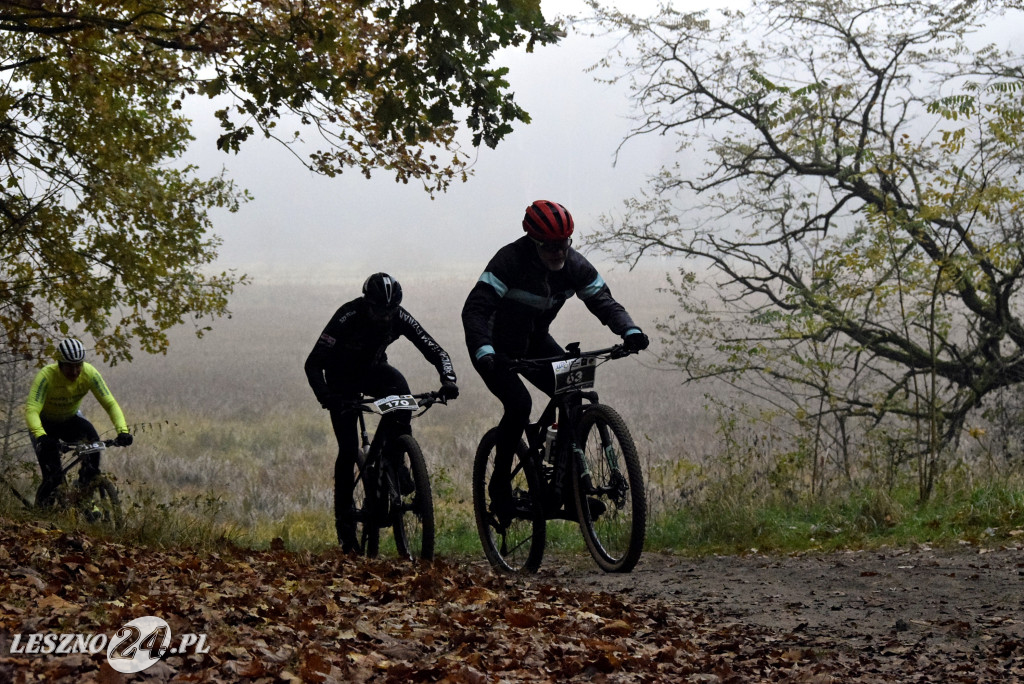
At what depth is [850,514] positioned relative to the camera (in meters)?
9.92

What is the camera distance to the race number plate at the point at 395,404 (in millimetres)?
8070

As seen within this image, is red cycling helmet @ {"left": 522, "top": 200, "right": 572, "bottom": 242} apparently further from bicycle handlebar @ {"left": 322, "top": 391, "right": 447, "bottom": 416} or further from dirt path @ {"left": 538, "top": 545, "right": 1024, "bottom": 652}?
dirt path @ {"left": 538, "top": 545, "right": 1024, "bottom": 652}

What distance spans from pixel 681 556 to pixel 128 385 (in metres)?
41.7

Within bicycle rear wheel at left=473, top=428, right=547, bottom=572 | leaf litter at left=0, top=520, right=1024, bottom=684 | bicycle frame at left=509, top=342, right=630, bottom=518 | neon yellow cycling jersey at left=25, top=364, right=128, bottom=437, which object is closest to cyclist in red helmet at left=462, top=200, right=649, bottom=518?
bicycle frame at left=509, top=342, right=630, bottom=518

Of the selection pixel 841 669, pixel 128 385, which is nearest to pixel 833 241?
pixel 841 669

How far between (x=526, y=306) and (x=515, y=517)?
1.69 metres

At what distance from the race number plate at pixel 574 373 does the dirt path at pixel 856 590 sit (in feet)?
4.59

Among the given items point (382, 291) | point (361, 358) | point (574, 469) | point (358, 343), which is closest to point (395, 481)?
point (361, 358)

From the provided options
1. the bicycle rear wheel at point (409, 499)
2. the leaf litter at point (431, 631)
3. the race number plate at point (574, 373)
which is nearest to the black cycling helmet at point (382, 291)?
the bicycle rear wheel at point (409, 499)

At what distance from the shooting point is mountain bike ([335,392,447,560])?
7.97m

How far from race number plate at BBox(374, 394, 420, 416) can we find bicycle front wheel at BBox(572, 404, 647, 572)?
1552mm

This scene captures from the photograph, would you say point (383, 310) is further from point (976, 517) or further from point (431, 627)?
point (976, 517)

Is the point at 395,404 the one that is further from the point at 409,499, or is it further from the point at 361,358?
the point at 409,499

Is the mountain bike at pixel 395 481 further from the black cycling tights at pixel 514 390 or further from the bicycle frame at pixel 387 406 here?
the black cycling tights at pixel 514 390
